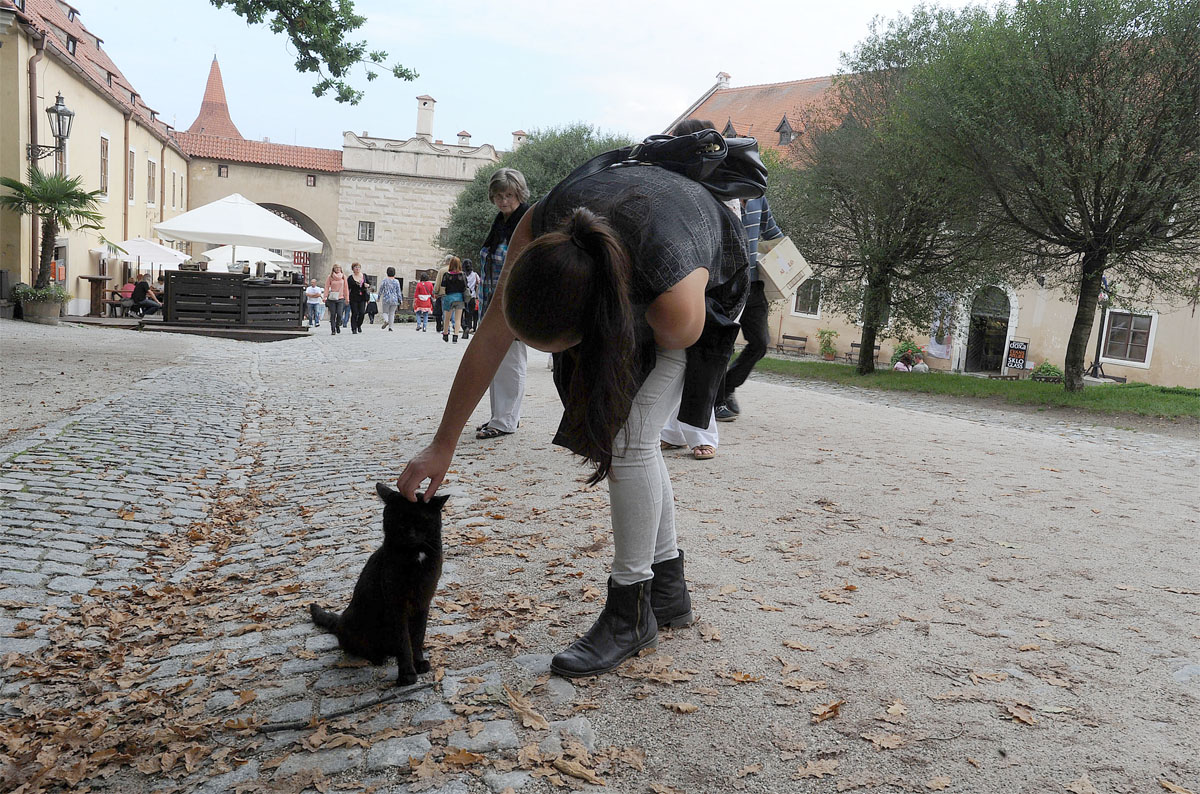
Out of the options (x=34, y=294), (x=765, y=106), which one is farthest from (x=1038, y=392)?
(x=765, y=106)

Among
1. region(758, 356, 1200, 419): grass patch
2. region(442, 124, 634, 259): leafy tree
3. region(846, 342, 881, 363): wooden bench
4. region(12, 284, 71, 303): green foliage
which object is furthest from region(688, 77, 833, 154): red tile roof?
region(12, 284, 71, 303): green foliage

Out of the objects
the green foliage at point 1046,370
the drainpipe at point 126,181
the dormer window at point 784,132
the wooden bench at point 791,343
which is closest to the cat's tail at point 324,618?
the green foliage at point 1046,370

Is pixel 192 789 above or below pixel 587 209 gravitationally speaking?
below

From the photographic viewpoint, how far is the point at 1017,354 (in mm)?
30047

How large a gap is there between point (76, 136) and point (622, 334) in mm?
27494

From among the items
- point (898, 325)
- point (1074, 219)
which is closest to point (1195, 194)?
point (1074, 219)

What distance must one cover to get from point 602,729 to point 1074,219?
18.0m

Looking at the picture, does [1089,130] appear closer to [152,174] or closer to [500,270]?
[500,270]

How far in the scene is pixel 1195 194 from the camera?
15.5 m

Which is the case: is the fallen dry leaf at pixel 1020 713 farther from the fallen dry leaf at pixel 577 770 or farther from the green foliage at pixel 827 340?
the green foliage at pixel 827 340

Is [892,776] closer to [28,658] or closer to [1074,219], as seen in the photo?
[28,658]

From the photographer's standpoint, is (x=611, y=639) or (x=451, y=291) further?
(x=451, y=291)

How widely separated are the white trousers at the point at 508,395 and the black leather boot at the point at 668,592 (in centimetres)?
396

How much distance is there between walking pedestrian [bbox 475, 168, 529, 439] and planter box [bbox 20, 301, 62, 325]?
1558cm
